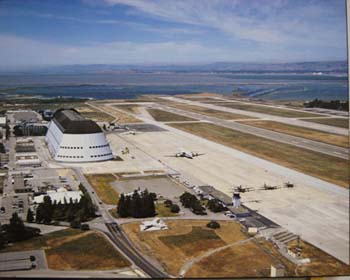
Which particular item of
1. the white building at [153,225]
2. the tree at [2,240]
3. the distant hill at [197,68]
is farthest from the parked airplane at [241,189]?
the tree at [2,240]

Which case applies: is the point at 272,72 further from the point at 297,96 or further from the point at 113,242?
the point at 113,242

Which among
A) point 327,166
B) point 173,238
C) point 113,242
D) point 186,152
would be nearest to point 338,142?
point 327,166

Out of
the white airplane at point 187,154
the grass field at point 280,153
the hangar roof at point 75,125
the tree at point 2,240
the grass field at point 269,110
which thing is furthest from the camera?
the grass field at point 269,110

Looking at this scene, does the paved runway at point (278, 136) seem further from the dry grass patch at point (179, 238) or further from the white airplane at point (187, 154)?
the dry grass patch at point (179, 238)

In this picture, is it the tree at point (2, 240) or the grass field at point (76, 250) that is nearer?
the grass field at point (76, 250)

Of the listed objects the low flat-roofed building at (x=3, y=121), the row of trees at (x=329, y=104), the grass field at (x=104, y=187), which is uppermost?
the row of trees at (x=329, y=104)

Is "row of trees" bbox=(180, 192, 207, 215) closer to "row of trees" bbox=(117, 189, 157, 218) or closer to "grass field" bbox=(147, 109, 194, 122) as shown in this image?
"row of trees" bbox=(117, 189, 157, 218)

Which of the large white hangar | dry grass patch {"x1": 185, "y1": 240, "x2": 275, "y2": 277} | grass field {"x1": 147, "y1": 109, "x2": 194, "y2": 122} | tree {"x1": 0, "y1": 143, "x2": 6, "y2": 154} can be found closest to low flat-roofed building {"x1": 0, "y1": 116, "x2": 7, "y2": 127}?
tree {"x1": 0, "y1": 143, "x2": 6, "y2": 154}
